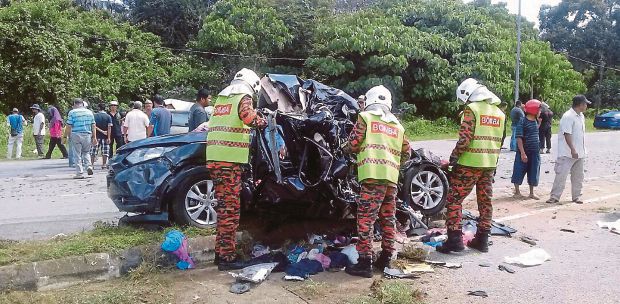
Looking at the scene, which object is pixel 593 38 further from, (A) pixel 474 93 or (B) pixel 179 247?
(B) pixel 179 247

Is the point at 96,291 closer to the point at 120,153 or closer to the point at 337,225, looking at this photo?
the point at 120,153

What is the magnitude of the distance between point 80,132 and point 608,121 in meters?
29.3

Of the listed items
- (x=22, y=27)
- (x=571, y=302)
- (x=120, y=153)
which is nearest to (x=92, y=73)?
(x=22, y=27)

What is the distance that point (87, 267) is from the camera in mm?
5062

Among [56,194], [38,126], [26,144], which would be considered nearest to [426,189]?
[56,194]

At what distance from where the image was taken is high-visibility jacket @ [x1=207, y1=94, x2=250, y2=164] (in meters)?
5.38

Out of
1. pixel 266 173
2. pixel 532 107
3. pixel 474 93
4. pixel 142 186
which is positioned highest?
pixel 474 93

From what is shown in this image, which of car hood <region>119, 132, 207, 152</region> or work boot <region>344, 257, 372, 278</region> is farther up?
car hood <region>119, 132, 207, 152</region>

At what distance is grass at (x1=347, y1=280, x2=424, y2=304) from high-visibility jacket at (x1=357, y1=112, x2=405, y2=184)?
1.02 meters

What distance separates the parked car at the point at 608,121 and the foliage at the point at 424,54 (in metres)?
2.40

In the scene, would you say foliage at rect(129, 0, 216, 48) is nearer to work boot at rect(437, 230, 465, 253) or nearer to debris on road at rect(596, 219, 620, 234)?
debris on road at rect(596, 219, 620, 234)

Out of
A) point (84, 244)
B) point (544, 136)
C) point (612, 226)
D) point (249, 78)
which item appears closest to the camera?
point (84, 244)

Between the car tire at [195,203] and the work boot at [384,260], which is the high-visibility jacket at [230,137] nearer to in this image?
the car tire at [195,203]

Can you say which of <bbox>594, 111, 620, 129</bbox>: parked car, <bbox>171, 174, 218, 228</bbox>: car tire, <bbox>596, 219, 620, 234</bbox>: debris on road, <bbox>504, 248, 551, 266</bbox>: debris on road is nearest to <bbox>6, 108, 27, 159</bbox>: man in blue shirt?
<bbox>171, 174, 218, 228</bbox>: car tire
